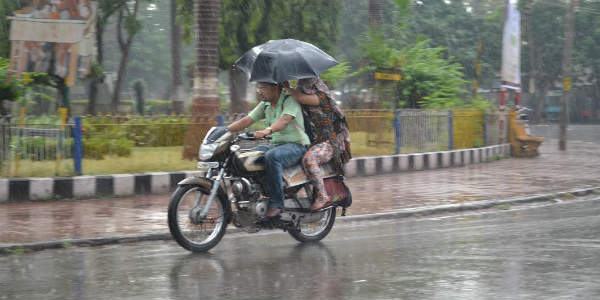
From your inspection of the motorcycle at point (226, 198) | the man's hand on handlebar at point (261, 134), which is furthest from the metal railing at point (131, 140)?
the man's hand on handlebar at point (261, 134)

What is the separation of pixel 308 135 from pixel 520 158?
14260mm

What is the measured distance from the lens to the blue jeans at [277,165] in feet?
24.2

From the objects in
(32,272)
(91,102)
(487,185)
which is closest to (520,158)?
(487,185)

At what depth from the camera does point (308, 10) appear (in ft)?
101

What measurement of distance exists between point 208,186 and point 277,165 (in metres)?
0.67

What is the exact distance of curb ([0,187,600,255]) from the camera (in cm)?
768

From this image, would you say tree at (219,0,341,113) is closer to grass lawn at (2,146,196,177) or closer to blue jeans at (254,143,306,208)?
grass lawn at (2,146,196,177)

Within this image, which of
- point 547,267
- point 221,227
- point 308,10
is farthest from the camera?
point 308,10

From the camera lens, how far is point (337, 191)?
8.09 m

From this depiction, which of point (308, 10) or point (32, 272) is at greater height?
point (308, 10)

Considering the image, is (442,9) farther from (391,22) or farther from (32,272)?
(32,272)

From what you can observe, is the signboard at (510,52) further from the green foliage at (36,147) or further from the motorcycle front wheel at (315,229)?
the motorcycle front wheel at (315,229)

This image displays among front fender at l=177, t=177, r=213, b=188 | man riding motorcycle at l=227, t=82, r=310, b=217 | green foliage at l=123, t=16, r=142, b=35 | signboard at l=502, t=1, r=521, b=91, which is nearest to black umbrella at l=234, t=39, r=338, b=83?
man riding motorcycle at l=227, t=82, r=310, b=217

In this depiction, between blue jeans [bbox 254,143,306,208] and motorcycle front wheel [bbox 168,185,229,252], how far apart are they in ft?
1.50
